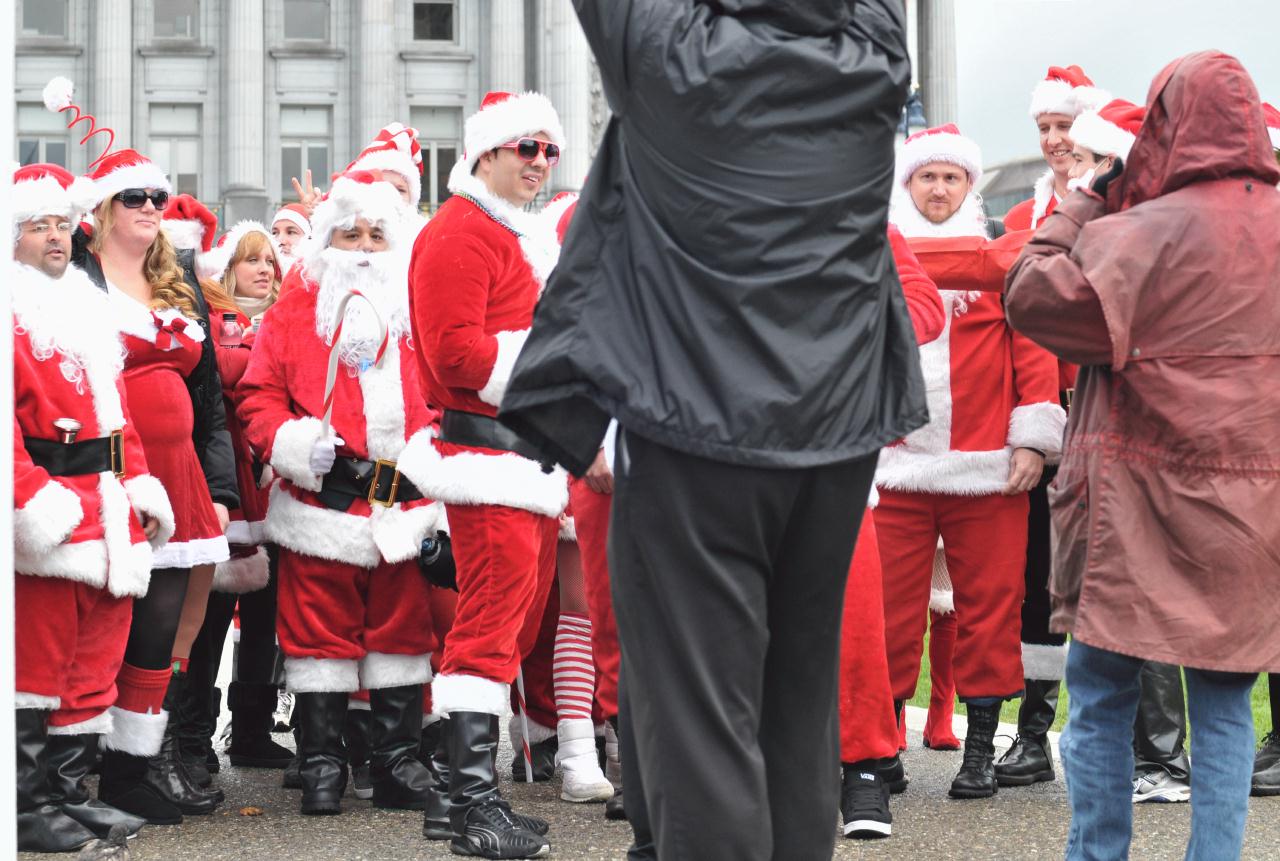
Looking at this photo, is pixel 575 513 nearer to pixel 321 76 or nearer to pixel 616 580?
pixel 616 580

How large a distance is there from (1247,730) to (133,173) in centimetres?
392

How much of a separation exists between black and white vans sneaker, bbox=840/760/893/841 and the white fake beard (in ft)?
6.75

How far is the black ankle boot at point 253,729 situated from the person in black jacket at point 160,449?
0.59 meters

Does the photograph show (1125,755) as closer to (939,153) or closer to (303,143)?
(939,153)

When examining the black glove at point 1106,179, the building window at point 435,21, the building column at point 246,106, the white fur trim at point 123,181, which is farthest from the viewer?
the building window at point 435,21

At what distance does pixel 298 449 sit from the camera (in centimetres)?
579

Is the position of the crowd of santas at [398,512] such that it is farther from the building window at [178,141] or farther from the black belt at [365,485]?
the building window at [178,141]

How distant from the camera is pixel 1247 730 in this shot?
3.91 m

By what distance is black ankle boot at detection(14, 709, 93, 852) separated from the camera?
5055 mm

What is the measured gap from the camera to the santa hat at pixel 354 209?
612 cm

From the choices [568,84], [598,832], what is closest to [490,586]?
[598,832]

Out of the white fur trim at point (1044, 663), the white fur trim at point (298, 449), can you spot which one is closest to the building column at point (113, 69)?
the white fur trim at point (298, 449)

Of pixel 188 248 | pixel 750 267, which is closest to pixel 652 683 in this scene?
pixel 750 267

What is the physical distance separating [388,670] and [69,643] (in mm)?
1038
